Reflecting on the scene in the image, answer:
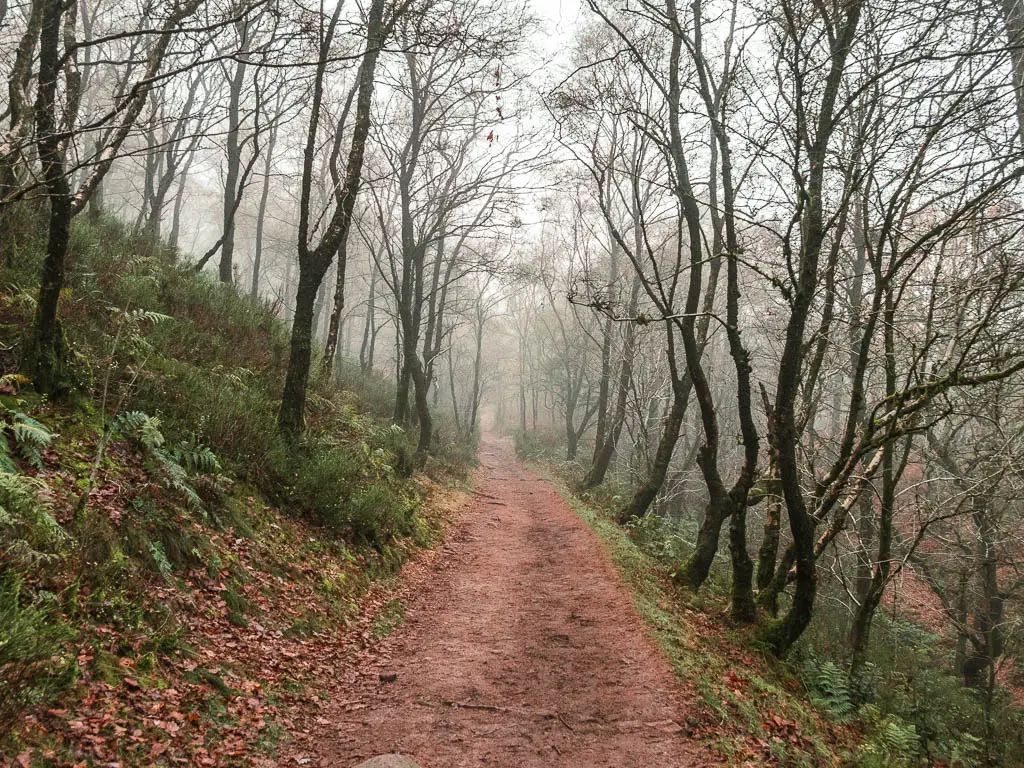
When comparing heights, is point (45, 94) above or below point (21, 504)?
above

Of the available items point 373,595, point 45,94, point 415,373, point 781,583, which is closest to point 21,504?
point 45,94

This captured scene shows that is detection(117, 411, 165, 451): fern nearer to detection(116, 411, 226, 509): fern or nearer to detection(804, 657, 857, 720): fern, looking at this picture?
detection(116, 411, 226, 509): fern

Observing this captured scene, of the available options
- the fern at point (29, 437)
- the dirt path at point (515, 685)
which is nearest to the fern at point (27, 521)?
the fern at point (29, 437)

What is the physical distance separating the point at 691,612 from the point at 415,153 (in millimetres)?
11623

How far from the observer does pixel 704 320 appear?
10773 millimetres


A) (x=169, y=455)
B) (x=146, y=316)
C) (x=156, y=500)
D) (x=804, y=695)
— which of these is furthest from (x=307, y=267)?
(x=804, y=695)

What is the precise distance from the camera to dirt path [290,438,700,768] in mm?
4137

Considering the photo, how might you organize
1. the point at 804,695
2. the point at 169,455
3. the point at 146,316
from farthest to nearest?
the point at 146,316 < the point at 804,695 < the point at 169,455

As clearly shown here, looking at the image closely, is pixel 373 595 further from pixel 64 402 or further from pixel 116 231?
pixel 116 231

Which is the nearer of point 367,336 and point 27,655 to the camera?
point 27,655

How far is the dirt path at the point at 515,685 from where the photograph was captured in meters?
4.14

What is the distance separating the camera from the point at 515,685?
5086mm

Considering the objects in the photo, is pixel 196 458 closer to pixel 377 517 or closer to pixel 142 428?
pixel 142 428

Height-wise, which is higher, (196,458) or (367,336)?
(367,336)
